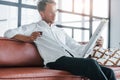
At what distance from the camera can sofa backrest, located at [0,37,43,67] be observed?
6.72ft

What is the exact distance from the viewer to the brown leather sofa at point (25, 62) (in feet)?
5.65

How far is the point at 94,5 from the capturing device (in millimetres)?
6082

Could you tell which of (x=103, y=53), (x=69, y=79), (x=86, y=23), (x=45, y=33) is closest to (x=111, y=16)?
(x=86, y=23)

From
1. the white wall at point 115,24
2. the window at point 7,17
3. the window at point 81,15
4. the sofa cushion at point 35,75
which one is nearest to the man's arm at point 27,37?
the sofa cushion at point 35,75

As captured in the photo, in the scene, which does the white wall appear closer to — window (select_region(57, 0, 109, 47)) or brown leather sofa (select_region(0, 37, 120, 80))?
window (select_region(57, 0, 109, 47))

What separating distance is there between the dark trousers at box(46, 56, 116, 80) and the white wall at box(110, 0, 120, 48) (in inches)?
166

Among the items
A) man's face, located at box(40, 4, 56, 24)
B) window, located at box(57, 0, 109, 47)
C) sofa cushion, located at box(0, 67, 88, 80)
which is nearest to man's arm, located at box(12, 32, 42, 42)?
man's face, located at box(40, 4, 56, 24)

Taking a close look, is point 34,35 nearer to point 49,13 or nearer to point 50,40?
point 50,40

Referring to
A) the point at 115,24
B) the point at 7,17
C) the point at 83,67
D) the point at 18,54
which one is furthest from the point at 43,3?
the point at 115,24

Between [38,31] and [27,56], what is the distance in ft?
0.80

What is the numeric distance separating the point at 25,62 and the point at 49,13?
A: 49 centimetres

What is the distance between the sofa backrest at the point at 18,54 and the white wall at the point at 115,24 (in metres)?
4.09

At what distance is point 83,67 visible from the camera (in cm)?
181

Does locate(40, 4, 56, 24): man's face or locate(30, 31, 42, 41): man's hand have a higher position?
locate(40, 4, 56, 24): man's face
